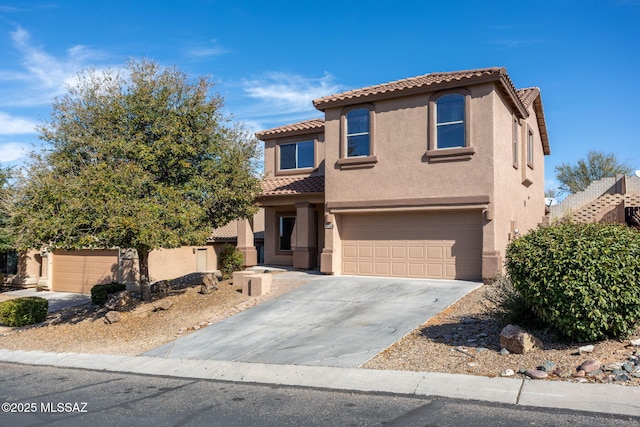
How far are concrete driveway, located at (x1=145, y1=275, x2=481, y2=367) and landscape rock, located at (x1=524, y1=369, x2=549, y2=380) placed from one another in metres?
2.75

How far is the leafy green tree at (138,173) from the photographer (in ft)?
45.0

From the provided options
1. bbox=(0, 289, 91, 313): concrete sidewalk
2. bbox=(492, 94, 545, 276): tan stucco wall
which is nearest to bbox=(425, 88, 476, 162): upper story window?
bbox=(492, 94, 545, 276): tan stucco wall

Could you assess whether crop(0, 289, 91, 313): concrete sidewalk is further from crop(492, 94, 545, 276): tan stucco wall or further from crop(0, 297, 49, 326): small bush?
crop(492, 94, 545, 276): tan stucco wall

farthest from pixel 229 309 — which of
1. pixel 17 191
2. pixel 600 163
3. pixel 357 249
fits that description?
pixel 600 163

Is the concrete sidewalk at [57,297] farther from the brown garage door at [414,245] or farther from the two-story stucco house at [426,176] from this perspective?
the brown garage door at [414,245]

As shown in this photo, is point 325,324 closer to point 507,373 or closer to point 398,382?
point 398,382

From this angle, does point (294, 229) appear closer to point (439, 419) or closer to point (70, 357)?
point (70, 357)

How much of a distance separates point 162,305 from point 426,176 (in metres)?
8.98

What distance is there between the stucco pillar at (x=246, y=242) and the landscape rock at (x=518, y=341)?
14649mm

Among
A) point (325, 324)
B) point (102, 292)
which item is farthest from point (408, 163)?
point (102, 292)

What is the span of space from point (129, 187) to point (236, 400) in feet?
27.3

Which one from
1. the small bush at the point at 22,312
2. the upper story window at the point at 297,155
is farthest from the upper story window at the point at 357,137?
the small bush at the point at 22,312

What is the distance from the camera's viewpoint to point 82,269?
949 inches

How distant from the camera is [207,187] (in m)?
16.1
